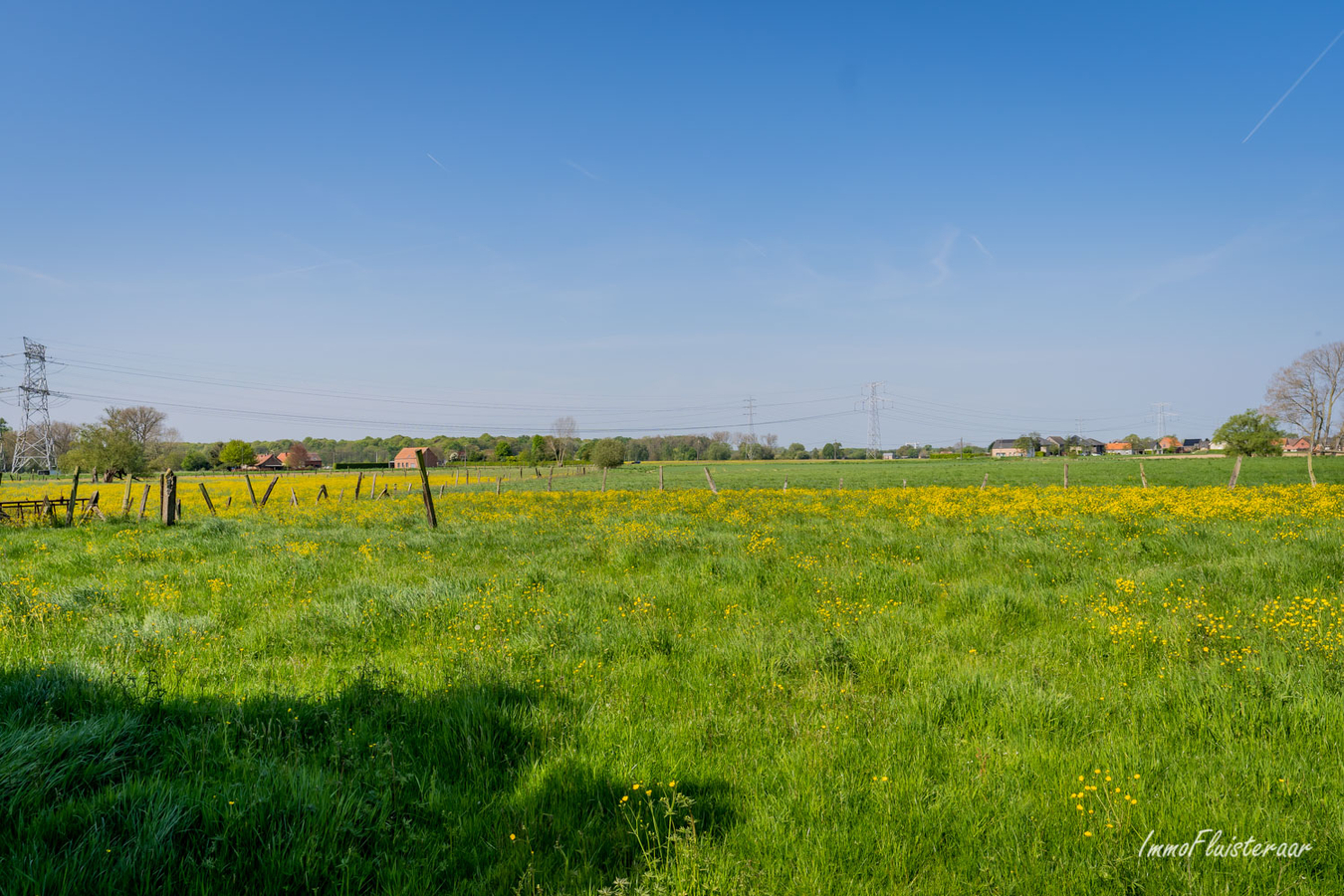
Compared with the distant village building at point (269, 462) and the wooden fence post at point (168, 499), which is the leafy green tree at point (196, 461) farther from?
the wooden fence post at point (168, 499)

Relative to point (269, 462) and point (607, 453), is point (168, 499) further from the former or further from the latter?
point (269, 462)

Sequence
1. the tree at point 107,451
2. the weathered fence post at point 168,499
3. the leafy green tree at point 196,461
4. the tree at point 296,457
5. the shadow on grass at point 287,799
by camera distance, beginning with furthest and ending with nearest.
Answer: the tree at point 296,457 < the leafy green tree at point 196,461 < the tree at point 107,451 < the weathered fence post at point 168,499 < the shadow on grass at point 287,799

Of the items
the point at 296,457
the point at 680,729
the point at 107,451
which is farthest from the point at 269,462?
the point at 680,729

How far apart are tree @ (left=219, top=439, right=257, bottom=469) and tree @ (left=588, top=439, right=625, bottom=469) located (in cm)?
7838

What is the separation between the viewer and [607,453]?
317ft

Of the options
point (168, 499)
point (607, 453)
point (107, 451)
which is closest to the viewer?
point (168, 499)

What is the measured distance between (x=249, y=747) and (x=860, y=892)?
3.72 metres

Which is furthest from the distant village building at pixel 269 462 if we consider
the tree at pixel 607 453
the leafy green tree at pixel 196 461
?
the tree at pixel 607 453

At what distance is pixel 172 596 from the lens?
8.07m

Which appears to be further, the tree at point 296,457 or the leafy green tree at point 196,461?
the tree at point 296,457

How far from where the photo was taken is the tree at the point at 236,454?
4751 inches

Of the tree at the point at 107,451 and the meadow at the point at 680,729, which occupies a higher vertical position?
the tree at the point at 107,451

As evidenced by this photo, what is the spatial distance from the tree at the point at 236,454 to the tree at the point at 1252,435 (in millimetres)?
168414

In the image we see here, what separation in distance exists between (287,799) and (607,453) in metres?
93.9
